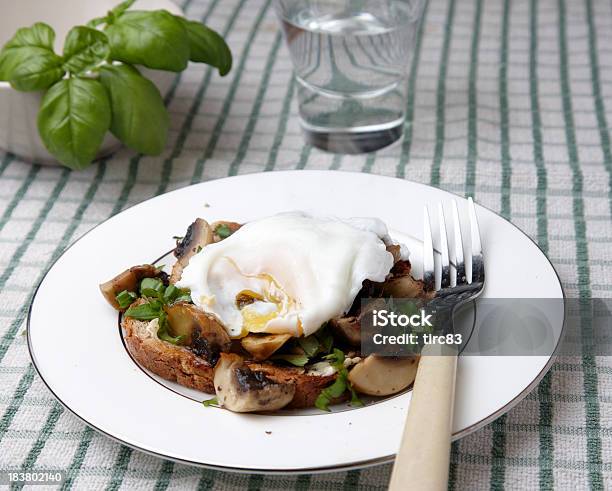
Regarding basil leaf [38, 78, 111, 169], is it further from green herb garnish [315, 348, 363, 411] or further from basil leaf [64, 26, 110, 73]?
green herb garnish [315, 348, 363, 411]

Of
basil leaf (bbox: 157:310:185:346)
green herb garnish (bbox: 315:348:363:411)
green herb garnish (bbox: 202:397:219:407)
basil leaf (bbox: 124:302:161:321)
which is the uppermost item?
basil leaf (bbox: 157:310:185:346)

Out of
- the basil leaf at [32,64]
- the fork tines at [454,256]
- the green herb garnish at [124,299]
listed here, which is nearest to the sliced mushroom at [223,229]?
the green herb garnish at [124,299]

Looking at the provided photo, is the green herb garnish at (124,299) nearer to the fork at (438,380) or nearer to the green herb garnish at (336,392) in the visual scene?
the green herb garnish at (336,392)

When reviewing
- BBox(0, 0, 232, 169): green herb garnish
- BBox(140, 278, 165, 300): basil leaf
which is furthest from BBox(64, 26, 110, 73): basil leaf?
BBox(140, 278, 165, 300): basil leaf

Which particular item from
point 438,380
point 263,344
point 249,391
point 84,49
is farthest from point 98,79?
point 438,380

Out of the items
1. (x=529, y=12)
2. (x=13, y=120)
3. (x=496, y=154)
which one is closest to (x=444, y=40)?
(x=529, y=12)

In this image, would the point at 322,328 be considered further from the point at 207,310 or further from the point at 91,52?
the point at 91,52

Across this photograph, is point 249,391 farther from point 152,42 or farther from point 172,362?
point 152,42
